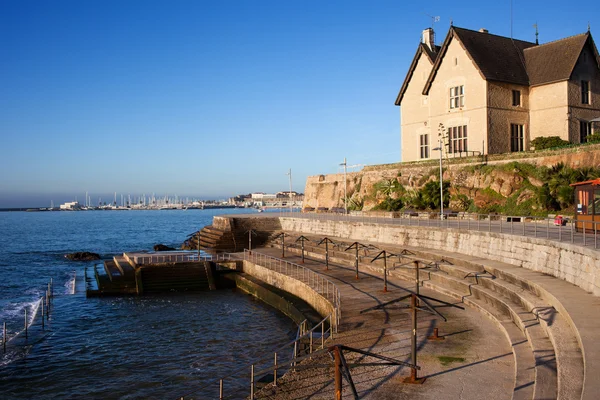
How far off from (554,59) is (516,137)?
23.8ft

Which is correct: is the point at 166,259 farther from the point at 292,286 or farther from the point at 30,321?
the point at 292,286

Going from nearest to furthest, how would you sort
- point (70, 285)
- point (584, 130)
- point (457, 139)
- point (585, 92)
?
point (70, 285) < point (584, 130) < point (585, 92) < point (457, 139)

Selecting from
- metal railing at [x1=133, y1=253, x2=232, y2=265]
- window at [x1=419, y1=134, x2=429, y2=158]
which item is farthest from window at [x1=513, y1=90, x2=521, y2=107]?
metal railing at [x1=133, y1=253, x2=232, y2=265]

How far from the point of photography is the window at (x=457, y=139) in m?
44.1

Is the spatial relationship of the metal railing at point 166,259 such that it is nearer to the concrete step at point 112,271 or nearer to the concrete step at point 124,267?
the concrete step at point 124,267

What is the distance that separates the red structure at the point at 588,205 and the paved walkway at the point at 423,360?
6998mm

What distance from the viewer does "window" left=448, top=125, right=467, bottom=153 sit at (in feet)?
145

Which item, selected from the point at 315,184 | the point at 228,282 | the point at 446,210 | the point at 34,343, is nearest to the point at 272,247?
the point at 228,282

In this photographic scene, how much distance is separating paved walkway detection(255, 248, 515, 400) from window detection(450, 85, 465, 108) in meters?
30.7

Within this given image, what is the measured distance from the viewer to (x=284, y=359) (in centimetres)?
1753

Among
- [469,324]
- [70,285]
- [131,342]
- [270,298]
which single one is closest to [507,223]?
[270,298]

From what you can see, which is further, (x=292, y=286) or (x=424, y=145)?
(x=424, y=145)

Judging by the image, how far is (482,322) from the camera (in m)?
15.7

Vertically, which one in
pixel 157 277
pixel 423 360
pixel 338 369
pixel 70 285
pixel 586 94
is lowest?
pixel 70 285
